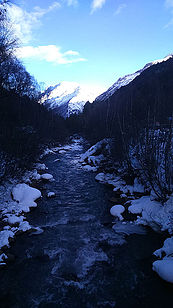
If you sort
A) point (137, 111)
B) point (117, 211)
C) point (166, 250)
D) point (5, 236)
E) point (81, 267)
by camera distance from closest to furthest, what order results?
point (81, 267)
point (166, 250)
point (5, 236)
point (117, 211)
point (137, 111)

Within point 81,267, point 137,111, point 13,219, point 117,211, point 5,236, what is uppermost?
point 137,111

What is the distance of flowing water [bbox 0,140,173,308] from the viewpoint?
3.74m

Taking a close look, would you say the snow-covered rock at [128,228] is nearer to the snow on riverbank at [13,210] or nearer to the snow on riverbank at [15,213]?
the snow on riverbank at [13,210]

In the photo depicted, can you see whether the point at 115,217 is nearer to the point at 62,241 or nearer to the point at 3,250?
the point at 62,241

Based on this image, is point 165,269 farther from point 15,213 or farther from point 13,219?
point 15,213

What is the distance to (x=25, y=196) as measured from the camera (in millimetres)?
8391

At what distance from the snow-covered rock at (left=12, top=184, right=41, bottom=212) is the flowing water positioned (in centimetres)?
67

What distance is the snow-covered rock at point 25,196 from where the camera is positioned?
25.8ft

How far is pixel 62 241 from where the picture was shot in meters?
5.71

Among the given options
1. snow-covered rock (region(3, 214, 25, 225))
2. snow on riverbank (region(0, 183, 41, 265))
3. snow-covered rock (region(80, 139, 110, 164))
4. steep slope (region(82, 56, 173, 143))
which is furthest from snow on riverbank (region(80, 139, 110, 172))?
snow-covered rock (region(3, 214, 25, 225))

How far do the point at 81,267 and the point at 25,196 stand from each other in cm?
501

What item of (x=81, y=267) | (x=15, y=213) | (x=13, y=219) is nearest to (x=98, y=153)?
(x=15, y=213)

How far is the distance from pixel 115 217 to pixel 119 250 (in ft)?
6.53

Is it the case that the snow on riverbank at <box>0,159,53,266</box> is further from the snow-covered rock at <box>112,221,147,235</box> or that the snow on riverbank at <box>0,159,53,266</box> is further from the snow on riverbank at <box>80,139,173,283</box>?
the snow on riverbank at <box>80,139,173,283</box>
